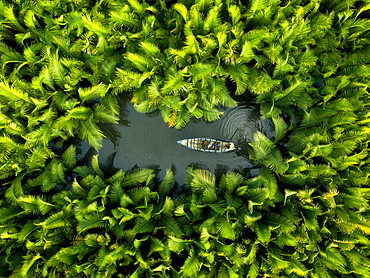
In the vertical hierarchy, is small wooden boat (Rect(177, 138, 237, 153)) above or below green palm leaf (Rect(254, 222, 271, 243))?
above

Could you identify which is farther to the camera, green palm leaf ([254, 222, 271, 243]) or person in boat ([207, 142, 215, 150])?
person in boat ([207, 142, 215, 150])

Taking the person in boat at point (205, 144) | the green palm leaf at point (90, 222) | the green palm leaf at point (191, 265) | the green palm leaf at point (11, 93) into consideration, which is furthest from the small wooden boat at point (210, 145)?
the green palm leaf at point (11, 93)

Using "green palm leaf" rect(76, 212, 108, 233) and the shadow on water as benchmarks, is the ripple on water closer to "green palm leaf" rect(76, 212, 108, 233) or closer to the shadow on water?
the shadow on water

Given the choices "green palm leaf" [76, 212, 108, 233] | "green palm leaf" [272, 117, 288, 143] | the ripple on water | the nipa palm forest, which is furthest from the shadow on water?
"green palm leaf" [76, 212, 108, 233]

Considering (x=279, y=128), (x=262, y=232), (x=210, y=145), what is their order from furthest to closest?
(x=210, y=145), (x=279, y=128), (x=262, y=232)

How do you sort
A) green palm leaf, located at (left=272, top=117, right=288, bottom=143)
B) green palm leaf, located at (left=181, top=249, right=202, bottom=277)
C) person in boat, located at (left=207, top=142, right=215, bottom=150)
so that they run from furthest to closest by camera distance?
person in boat, located at (left=207, top=142, right=215, bottom=150) < green palm leaf, located at (left=272, top=117, right=288, bottom=143) < green palm leaf, located at (left=181, top=249, right=202, bottom=277)

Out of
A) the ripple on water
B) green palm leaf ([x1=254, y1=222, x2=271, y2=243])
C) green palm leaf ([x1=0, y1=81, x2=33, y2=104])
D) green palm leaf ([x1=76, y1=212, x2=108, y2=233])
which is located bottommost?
green palm leaf ([x1=254, y1=222, x2=271, y2=243])

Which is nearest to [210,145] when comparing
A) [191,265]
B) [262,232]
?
[262,232]

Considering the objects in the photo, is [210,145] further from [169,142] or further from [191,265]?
[191,265]
